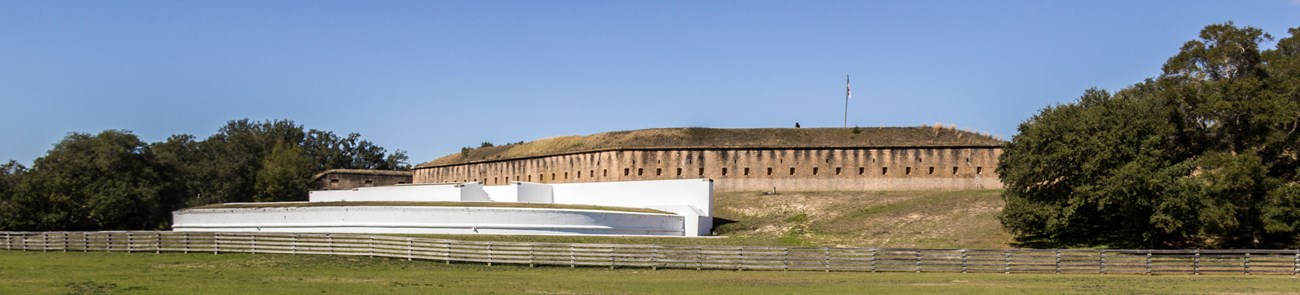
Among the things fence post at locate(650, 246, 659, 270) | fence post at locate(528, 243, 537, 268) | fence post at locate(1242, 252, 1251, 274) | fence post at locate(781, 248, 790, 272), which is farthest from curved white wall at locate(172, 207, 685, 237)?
fence post at locate(1242, 252, 1251, 274)

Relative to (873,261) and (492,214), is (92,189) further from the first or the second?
(873,261)

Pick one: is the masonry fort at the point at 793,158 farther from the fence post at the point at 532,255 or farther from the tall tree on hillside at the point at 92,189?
the fence post at the point at 532,255

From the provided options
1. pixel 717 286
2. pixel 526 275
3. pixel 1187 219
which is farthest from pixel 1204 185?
pixel 526 275

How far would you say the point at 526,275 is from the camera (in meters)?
30.8

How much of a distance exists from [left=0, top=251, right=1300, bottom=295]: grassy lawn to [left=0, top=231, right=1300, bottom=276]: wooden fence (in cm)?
68

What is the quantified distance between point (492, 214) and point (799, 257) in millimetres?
16966

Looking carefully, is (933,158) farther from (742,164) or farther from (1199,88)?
(1199,88)

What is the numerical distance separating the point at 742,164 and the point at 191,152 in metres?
47.4

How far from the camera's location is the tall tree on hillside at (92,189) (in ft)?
176

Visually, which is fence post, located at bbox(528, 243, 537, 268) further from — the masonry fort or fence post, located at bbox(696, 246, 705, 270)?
the masonry fort

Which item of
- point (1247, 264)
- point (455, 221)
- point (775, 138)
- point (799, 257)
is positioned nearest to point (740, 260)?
point (799, 257)

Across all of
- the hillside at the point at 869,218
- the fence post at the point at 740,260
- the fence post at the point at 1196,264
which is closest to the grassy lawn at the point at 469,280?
the fence post at the point at 740,260

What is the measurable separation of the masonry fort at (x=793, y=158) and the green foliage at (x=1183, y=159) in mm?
21624

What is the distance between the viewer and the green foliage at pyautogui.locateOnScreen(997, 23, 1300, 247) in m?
39.1
